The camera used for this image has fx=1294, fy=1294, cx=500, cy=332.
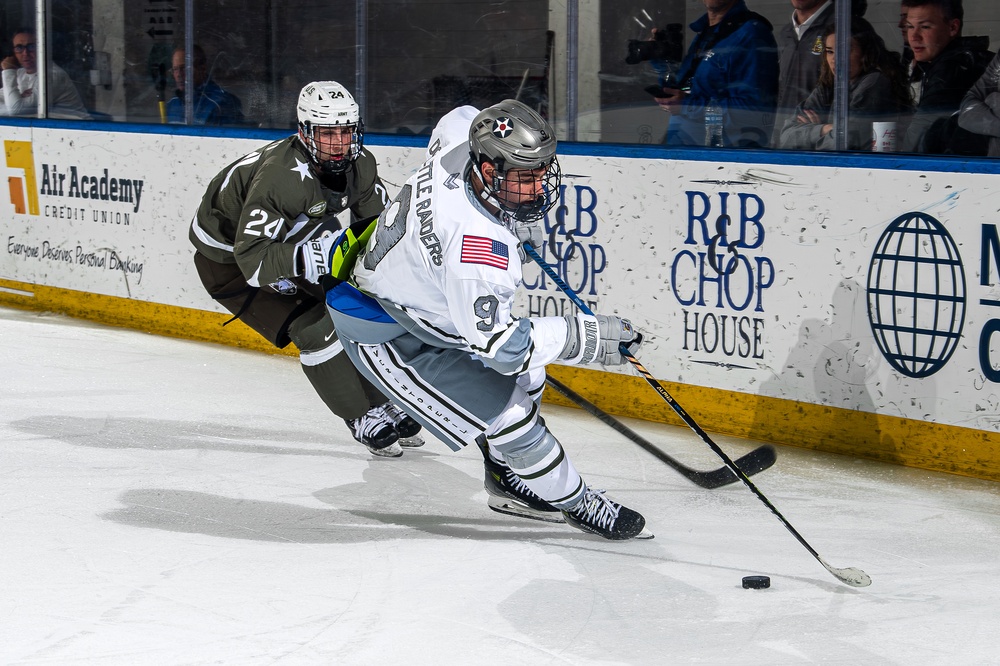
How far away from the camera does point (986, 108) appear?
151 inches

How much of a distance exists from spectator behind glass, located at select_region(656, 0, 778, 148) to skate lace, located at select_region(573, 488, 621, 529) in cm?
166

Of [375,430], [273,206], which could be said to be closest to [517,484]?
[375,430]

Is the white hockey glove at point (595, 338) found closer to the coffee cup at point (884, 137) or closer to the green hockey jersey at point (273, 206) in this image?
the green hockey jersey at point (273, 206)

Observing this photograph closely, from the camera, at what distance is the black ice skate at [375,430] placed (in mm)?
4078

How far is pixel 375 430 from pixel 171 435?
801 mm

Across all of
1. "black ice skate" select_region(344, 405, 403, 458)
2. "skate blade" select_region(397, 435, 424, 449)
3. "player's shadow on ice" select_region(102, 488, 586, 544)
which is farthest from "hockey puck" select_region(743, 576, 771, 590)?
"skate blade" select_region(397, 435, 424, 449)

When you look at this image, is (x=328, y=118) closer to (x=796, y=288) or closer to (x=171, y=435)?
(x=171, y=435)

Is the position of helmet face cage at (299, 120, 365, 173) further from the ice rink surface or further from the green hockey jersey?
the ice rink surface

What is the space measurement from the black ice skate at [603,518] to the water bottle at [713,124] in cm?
169

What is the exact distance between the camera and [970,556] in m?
3.20

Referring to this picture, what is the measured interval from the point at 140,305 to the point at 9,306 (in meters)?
1.15

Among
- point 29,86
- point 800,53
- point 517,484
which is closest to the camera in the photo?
point 517,484

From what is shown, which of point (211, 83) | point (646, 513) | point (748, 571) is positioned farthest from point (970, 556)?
point (211, 83)

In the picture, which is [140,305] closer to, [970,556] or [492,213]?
[492,213]
